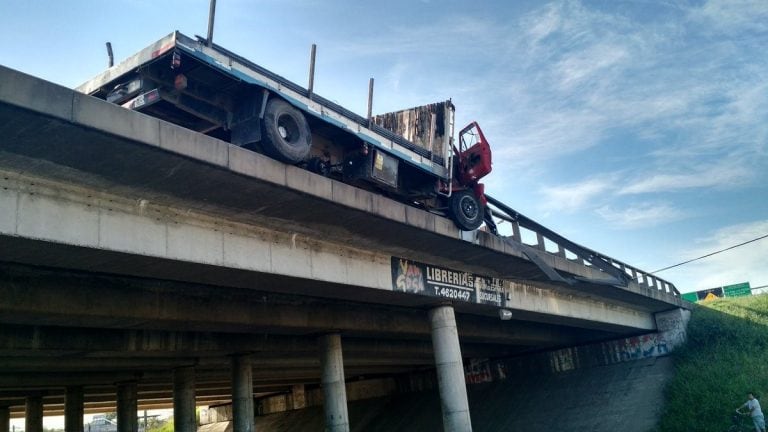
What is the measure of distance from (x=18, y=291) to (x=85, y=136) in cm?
468

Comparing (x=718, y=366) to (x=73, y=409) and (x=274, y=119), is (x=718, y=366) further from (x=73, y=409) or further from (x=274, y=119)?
(x=73, y=409)

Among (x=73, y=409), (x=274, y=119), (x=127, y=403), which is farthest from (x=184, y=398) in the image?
(x=274, y=119)

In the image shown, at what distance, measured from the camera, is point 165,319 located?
13.0 m

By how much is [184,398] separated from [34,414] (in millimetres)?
13956

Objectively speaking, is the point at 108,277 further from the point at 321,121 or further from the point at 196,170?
the point at 321,121

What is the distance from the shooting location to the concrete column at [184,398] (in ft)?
74.1

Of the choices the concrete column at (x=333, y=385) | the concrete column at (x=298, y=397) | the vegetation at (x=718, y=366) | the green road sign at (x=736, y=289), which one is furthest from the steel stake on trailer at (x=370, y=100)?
the green road sign at (x=736, y=289)

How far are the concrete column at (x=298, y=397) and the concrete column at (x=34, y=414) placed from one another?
47.3 feet

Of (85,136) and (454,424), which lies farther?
(454,424)

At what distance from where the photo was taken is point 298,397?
4028 centimetres

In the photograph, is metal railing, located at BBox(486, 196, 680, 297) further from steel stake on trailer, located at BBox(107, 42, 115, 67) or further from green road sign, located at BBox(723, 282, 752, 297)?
green road sign, located at BBox(723, 282, 752, 297)

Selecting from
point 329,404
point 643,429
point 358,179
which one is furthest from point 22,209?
point 643,429

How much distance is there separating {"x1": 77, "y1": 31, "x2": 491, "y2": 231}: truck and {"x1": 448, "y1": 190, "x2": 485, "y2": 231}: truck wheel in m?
0.03

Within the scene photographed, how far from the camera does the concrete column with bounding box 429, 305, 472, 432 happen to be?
15492 mm
